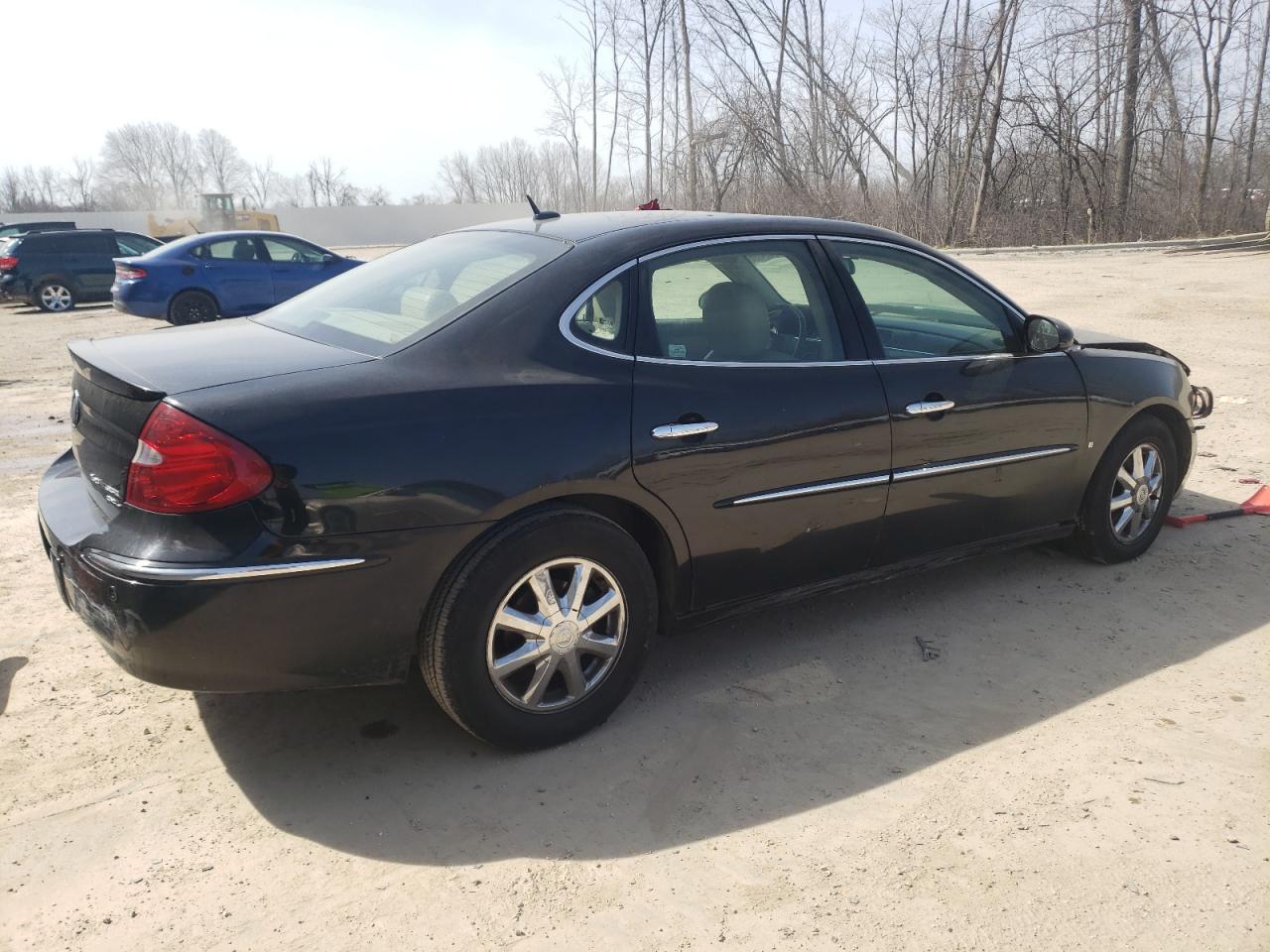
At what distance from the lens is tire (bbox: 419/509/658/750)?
2928 millimetres

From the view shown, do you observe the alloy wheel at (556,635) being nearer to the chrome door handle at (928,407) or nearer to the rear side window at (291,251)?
the chrome door handle at (928,407)

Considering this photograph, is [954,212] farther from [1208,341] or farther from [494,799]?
[494,799]

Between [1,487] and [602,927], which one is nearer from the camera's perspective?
[602,927]

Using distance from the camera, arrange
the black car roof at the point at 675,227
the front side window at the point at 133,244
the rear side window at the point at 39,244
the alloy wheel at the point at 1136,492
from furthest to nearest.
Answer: the front side window at the point at 133,244 < the rear side window at the point at 39,244 < the alloy wheel at the point at 1136,492 < the black car roof at the point at 675,227

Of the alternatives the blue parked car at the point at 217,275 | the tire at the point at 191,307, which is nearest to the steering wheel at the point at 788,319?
the blue parked car at the point at 217,275

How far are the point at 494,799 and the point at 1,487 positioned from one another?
15.4ft

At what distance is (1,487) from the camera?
239 inches

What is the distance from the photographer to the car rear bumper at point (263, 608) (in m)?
2.64

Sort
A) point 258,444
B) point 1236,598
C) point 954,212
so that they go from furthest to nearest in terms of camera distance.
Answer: point 954,212
point 1236,598
point 258,444

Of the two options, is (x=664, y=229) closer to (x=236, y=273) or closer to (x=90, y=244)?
(x=236, y=273)

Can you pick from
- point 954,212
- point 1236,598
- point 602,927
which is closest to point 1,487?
point 602,927

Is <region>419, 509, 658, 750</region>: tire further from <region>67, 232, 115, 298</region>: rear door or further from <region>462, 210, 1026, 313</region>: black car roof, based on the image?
<region>67, 232, 115, 298</region>: rear door

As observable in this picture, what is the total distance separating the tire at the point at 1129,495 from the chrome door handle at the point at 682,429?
2265mm

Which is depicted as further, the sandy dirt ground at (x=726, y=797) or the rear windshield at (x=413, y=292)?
the rear windshield at (x=413, y=292)
